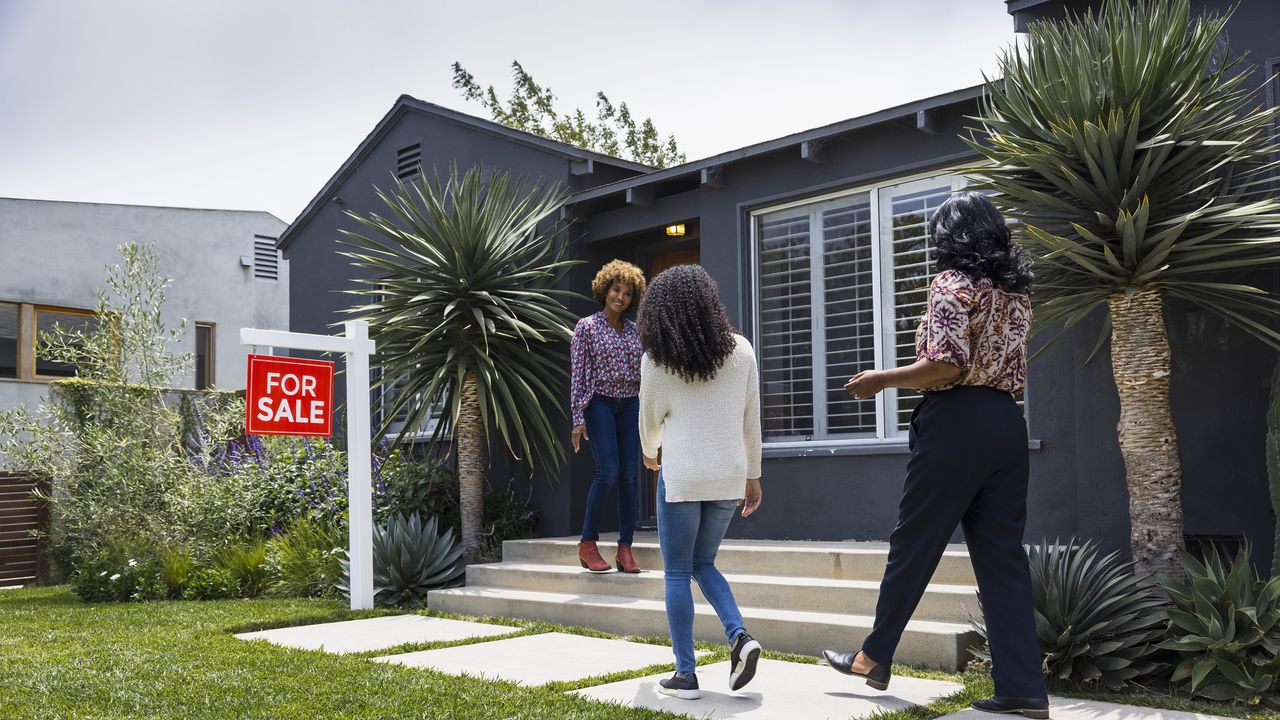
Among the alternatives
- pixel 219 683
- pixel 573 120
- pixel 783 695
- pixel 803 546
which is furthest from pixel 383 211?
pixel 573 120

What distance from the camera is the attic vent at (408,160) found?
Answer: 1034 cm

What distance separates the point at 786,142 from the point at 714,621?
3.39 metres

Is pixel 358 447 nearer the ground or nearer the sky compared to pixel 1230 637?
nearer the sky

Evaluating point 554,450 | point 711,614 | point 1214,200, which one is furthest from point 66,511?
point 1214,200

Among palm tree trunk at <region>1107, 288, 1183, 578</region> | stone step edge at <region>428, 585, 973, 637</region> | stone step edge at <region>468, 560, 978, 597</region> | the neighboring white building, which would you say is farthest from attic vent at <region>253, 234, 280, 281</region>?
palm tree trunk at <region>1107, 288, 1183, 578</region>

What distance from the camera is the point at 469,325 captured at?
7.83m

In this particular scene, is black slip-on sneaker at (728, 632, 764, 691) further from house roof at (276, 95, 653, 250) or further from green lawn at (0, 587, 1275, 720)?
house roof at (276, 95, 653, 250)

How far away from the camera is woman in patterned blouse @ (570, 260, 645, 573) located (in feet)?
21.1

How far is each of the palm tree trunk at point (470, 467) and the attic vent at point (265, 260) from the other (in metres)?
11.2

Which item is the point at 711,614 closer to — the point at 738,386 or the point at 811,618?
the point at 811,618

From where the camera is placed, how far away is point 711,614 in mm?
5449

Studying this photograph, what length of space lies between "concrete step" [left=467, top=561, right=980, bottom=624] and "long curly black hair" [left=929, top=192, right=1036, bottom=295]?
1723mm

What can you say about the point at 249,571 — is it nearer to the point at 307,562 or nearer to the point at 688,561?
the point at 307,562

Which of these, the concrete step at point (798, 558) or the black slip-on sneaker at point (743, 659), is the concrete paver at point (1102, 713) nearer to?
the black slip-on sneaker at point (743, 659)
